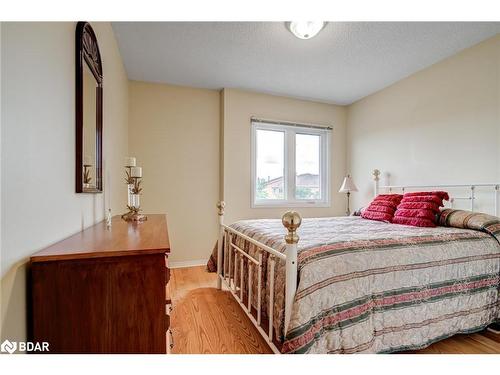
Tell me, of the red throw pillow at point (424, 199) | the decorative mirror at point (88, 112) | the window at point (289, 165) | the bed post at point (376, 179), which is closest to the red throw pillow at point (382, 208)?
the red throw pillow at point (424, 199)

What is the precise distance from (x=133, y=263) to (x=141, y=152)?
266 cm

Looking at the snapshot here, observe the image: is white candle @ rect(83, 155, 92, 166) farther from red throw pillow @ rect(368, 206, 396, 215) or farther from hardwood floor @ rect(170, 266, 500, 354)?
red throw pillow @ rect(368, 206, 396, 215)

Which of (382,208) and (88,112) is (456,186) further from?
(88,112)

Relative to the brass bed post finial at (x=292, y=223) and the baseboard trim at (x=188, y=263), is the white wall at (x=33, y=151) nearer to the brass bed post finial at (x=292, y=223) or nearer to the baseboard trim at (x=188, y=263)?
the brass bed post finial at (x=292, y=223)

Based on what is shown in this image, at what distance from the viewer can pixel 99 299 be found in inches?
33.9

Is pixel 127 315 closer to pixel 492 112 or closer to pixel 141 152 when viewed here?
pixel 141 152

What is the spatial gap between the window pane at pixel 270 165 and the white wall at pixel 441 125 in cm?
125

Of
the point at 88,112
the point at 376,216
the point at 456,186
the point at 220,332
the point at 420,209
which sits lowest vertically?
the point at 220,332

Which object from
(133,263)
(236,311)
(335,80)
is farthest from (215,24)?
(236,311)

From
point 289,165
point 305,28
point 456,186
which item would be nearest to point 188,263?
point 289,165

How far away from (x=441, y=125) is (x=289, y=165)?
1.89m

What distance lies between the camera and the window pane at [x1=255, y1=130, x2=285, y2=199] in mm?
3732

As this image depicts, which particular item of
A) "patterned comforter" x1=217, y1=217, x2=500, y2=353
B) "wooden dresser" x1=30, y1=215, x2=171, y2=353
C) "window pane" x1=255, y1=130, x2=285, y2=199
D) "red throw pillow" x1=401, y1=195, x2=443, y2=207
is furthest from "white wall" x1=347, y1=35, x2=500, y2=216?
"wooden dresser" x1=30, y1=215, x2=171, y2=353

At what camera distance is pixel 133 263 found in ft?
2.89
